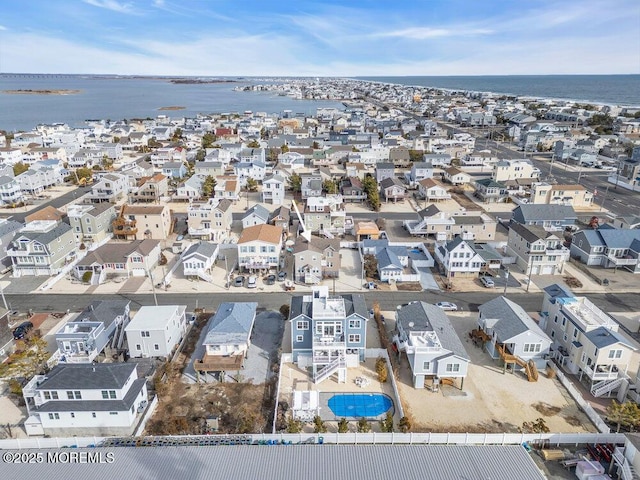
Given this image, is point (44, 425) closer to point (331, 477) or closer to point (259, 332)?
point (259, 332)

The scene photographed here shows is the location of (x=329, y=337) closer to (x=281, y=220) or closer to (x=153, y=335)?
(x=153, y=335)

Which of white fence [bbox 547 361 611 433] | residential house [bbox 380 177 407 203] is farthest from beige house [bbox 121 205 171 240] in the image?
white fence [bbox 547 361 611 433]

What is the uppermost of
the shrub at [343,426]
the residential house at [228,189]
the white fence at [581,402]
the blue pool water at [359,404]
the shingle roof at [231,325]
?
the residential house at [228,189]

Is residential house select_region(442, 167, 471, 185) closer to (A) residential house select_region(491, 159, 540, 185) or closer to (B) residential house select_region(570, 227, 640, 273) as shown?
(A) residential house select_region(491, 159, 540, 185)

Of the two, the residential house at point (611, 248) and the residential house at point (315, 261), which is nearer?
the residential house at point (315, 261)

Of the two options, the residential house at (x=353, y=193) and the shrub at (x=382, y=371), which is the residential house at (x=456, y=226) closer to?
the residential house at (x=353, y=193)

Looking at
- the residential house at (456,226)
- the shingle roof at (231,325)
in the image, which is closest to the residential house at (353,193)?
the residential house at (456,226)

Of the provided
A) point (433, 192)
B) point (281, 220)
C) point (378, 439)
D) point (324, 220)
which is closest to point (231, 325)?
point (378, 439)
